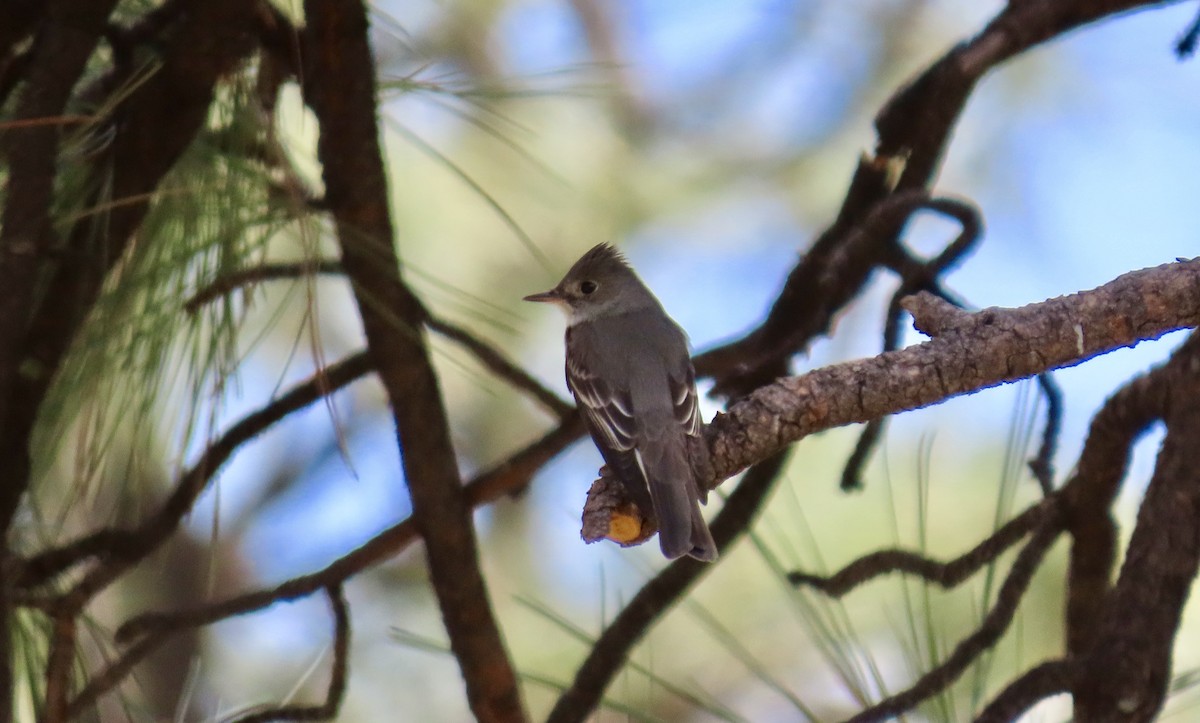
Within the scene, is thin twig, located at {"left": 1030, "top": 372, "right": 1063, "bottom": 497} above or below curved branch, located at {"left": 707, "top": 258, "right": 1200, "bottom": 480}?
above

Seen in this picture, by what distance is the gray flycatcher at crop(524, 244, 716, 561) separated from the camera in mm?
2303

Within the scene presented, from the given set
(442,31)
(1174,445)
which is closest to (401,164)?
(442,31)

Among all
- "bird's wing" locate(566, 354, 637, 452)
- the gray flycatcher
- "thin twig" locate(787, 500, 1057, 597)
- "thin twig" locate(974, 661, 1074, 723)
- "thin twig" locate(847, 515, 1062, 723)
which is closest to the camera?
"thin twig" locate(974, 661, 1074, 723)

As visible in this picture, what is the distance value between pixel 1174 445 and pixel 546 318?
2.82 metres

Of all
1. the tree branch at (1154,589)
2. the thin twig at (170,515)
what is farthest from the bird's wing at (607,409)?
the tree branch at (1154,589)

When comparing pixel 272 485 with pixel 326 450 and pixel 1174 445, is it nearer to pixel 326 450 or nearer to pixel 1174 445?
pixel 326 450

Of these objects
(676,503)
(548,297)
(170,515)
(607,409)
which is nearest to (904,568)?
(676,503)

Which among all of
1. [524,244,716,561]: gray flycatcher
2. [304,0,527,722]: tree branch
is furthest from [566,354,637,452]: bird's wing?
[304,0,527,722]: tree branch

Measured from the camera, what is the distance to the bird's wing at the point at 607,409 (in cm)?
270

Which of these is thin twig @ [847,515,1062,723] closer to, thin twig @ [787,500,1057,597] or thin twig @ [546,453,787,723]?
thin twig @ [787,500,1057,597]

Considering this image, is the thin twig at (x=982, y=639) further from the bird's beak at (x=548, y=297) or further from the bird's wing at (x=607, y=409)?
the bird's beak at (x=548, y=297)

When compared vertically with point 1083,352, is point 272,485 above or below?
above

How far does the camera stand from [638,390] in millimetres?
2914

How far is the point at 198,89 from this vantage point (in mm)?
2396
